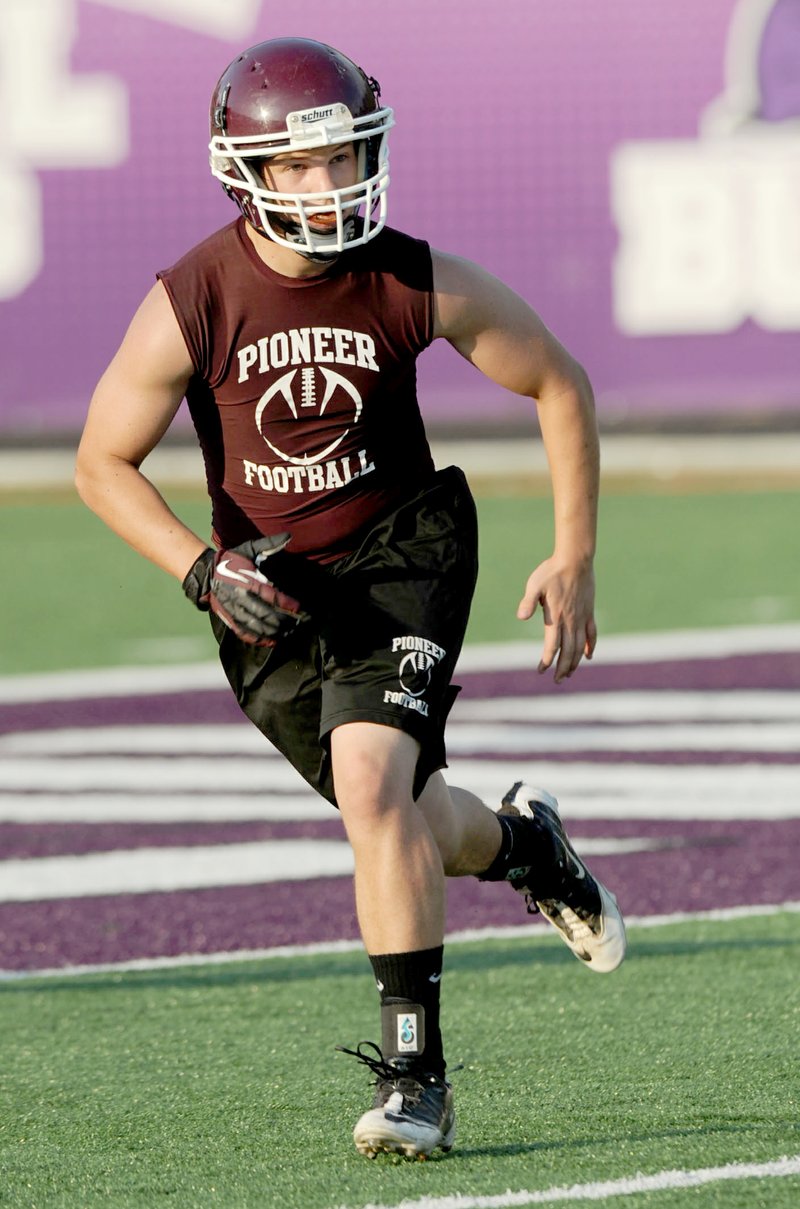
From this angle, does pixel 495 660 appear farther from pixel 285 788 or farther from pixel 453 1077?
pixel 453 1077

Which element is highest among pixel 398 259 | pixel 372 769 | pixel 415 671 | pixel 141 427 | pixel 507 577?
pixel 398 259

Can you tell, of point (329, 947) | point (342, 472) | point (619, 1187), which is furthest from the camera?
point (329, 947)

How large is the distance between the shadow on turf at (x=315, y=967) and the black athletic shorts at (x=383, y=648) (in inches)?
53.5

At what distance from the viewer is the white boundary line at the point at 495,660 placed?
1060cm

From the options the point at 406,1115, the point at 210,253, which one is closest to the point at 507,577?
the point at 210,253

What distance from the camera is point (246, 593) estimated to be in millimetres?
4078

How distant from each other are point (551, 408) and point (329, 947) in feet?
7.02

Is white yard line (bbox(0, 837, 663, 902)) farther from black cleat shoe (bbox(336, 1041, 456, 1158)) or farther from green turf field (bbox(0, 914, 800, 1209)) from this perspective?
black cleat shoe (bbox(336, 1041, 456, 1158))

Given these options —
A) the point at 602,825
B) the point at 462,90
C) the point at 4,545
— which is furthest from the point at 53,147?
the point at 602,825

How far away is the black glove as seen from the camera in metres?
4.08

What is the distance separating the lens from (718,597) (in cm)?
1313

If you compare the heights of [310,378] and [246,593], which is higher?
[310,378]

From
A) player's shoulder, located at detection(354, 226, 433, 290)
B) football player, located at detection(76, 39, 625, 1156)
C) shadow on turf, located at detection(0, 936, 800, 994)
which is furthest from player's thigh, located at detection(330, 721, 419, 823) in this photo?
shadow on turf, located at detection(0, 936, 800, 994)

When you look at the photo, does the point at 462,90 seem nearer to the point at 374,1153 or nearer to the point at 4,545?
the point at 4,545
